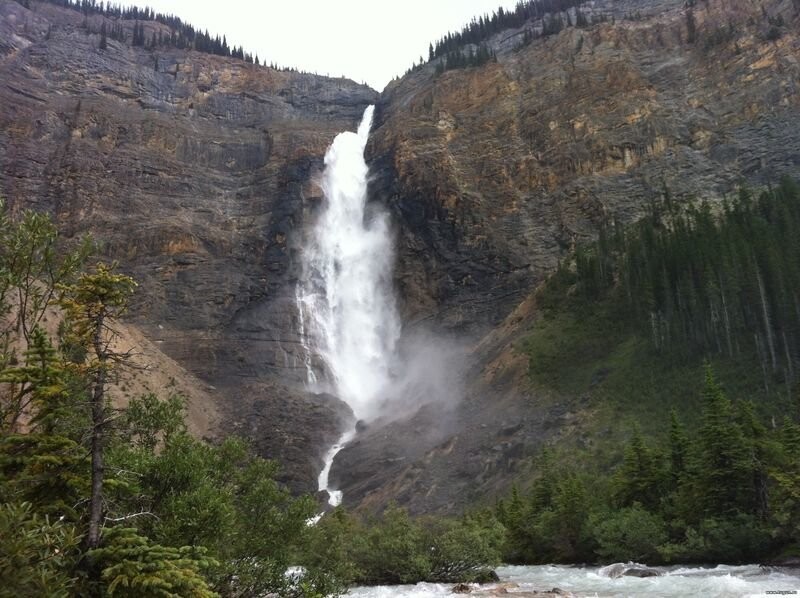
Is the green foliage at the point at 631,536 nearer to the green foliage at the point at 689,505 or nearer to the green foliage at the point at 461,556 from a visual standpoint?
the green foliage at the point at 689,505

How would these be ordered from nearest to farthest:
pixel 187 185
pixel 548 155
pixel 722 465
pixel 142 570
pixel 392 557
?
1. pixel 142 570
2. pixel 722 465
3. pixel 392 557
4. pixel 548 155
5. pixel 187 185

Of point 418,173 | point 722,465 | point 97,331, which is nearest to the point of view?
point 97,331

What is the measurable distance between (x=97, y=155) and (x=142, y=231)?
1645 centimetres

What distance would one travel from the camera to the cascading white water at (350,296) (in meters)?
80.4

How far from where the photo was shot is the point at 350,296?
293 feet

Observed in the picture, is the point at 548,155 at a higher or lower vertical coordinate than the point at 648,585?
higher

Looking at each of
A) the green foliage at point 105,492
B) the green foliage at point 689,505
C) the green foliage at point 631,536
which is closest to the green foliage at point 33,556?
the green foliage at point 105,492

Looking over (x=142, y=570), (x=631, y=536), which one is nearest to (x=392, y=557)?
(x=631, y=536)

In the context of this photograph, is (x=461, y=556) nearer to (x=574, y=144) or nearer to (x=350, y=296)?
(x=350, y=296)

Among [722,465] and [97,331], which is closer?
[97,331]

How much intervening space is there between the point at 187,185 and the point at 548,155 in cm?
5599

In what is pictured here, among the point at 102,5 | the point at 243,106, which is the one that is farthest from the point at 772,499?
the point at 102,5

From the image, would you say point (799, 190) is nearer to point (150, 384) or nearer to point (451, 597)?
point (451, 597)

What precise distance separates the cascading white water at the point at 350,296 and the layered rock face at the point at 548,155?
396 cm
